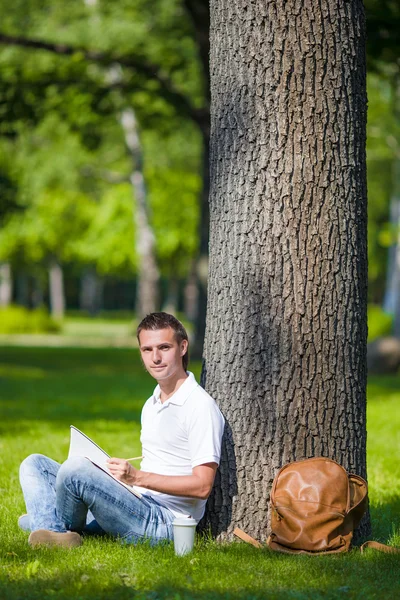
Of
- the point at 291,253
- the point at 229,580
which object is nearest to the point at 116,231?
the point at 291,253

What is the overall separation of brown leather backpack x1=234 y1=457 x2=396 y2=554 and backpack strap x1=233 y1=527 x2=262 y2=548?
0.40 feet

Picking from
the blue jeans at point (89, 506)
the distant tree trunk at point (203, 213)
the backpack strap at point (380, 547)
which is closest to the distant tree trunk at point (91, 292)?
the distant tree trunk at point (203, 213)

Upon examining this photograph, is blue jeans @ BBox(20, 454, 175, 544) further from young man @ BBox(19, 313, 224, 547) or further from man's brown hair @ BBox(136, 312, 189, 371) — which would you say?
man's brown hair @ BBox(136, 312, 189, 371)

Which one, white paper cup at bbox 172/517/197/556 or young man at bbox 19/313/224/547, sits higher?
young man at bbox 19/313/224/547

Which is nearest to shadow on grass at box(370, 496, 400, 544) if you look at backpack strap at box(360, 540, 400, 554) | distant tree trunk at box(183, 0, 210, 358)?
backpack strap at box(360, 540, 400, 554)

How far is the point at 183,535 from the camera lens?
457cm

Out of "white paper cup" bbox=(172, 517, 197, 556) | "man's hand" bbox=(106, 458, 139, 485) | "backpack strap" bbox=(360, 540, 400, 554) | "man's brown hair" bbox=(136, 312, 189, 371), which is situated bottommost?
"backpack strap" bbox=(360, 540, 400, 554)

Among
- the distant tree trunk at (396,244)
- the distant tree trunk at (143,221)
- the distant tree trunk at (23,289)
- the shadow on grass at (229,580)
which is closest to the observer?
the shadow on grass at (229,580)

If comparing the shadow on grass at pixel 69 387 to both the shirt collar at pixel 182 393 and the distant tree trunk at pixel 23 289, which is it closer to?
the shirt collar at pixel 182 393

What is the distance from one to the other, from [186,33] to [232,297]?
17221 millimetres

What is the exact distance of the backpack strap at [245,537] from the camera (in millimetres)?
4891

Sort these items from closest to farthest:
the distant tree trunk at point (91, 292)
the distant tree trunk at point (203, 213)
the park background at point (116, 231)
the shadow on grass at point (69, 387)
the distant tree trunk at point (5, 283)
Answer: the park background at point (116, 231)
the shadow on grass at point (69, 387)
the distant tree trunk at point (203, 213)
the distant tree trunk at point (5, 283)
the distant tree trunk at point (91, 292)

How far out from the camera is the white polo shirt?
15.4ft

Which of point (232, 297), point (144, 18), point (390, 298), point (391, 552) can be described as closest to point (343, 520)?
point (391, 552)
